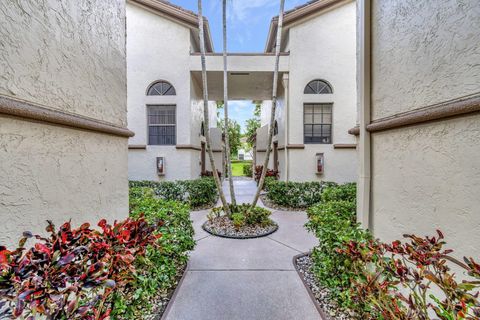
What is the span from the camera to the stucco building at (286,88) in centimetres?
822

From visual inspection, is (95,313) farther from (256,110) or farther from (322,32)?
(256,110)

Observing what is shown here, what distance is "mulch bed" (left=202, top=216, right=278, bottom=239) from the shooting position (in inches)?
199

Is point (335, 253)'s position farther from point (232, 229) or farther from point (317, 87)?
point (317, 87)

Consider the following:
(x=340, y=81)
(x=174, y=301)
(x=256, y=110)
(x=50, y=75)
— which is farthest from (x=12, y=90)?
(x=256, y=110)

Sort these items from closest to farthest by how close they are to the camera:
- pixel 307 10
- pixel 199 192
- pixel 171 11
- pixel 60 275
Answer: pixel 60 275, pixel 199 192, pixel 171 11, pixel 307 10

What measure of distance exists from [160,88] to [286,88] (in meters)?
5.14

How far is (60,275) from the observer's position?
1.24 m

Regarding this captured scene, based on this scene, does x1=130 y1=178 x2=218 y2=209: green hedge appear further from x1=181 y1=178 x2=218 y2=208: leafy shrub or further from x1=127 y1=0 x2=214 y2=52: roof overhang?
x1=127 y1=0 x2=214 y2=52: roof overhang

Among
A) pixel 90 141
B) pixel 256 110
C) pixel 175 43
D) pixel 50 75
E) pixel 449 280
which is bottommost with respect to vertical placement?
pixel 449 280

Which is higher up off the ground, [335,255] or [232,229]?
[335,255]

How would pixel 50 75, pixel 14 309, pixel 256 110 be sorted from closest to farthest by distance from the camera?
1. pixel 14 309
2. pixel 50 75
3. pixel 256 110

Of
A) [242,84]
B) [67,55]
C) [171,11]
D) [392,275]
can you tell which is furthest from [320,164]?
[171,11]

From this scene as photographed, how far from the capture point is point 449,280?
138cm

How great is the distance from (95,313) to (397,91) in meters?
3.54
